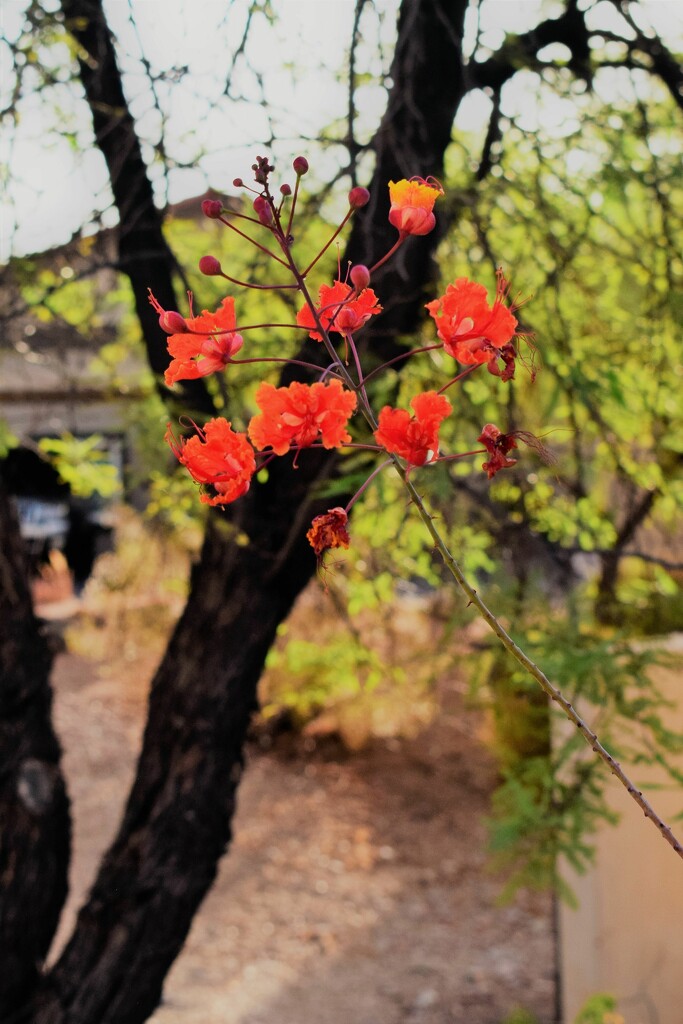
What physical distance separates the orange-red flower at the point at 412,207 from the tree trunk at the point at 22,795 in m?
2.53

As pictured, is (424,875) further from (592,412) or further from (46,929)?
(592,412)

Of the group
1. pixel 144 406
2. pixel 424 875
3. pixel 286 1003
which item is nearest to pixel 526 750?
pixel 424 875

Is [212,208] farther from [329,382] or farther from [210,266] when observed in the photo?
[329,382]

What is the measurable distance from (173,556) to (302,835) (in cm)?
247

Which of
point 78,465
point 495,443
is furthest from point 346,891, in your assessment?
point 495,443

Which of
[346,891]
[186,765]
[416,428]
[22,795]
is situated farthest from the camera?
[346,891]

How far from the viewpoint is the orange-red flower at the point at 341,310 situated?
33.4 inches

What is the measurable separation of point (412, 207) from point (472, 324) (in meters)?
0.12

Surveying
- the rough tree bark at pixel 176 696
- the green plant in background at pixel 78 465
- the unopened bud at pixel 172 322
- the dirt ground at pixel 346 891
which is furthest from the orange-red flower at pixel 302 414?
the dirt ground at pixel 346 891

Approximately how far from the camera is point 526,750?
24.2 feet

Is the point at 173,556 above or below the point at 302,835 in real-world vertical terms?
above

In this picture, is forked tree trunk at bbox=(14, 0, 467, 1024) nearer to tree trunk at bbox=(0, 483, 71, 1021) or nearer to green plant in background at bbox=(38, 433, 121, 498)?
tree trunk at bbox=(0, 483, 71, 1021)

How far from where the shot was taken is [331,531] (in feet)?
2.63

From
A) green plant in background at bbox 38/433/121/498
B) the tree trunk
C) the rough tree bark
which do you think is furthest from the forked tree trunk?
green plant in background at bbox 38/433/121/498
